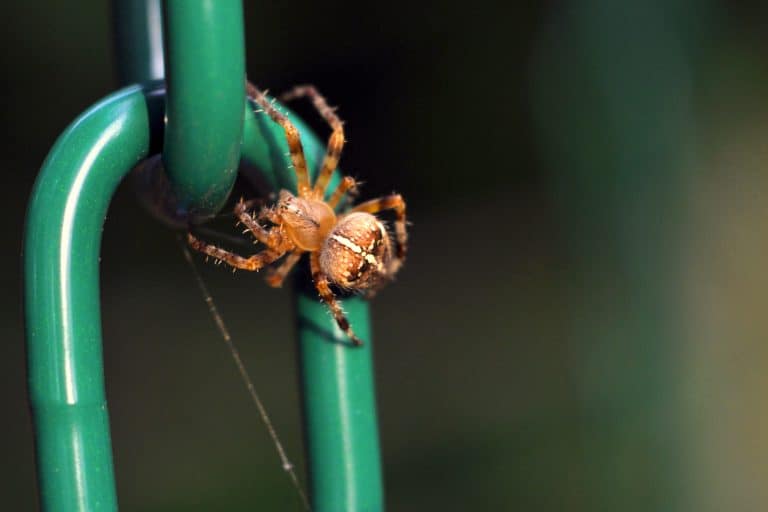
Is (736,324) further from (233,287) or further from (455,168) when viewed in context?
(233,287)

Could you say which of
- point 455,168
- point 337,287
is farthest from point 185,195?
point 455,168

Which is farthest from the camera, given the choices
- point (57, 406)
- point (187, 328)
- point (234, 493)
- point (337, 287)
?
point (187, 328)

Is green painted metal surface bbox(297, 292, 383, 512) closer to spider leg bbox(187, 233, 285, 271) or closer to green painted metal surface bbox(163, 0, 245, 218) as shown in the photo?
green painted metal surface bbox(163, 0, 245, 218)

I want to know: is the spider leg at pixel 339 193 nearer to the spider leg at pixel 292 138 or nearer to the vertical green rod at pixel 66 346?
the spider leg at pixel 292 138

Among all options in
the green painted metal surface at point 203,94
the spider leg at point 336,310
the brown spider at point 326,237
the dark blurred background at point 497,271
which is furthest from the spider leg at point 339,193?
the dark blurred background at point 497,271

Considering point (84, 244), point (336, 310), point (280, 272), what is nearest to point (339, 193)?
point (336, 310)

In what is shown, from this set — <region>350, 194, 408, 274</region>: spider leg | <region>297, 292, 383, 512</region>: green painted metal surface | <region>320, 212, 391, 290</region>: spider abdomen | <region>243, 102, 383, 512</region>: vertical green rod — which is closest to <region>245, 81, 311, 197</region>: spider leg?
<region>243, 102, 383, 512</region>: vertical green rod
